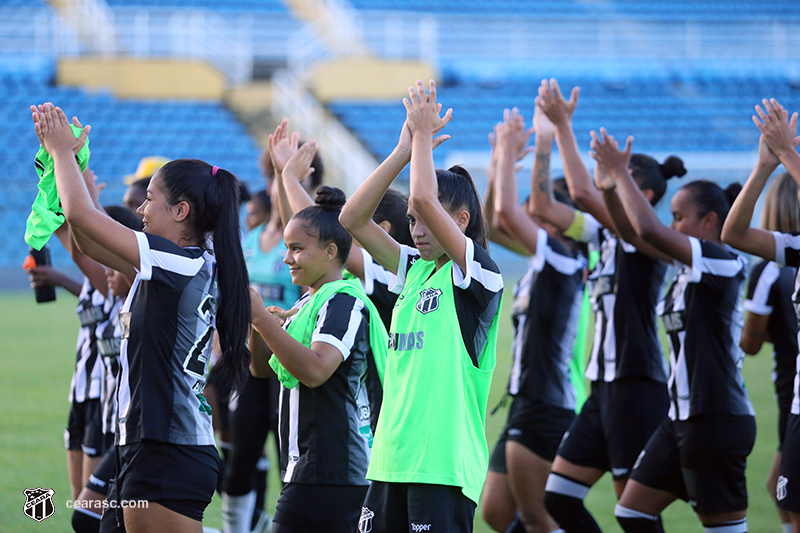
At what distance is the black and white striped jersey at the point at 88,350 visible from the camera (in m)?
4.73

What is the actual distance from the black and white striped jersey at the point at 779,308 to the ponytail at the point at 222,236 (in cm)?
289

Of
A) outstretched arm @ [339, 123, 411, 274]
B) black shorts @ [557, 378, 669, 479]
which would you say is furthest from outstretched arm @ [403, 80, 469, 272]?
black shorts @ [557, 378, 669, 479]

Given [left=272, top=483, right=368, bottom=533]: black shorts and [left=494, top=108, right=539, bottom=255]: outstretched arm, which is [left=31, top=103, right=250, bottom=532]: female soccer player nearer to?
[left=272, top=483, right=368, bottom=533]: black shorts

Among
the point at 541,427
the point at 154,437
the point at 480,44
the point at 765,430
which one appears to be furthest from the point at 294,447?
the point at 480,44

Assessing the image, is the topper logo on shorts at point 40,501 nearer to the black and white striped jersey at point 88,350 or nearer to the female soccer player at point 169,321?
the black and white striped jersey at point 88,350

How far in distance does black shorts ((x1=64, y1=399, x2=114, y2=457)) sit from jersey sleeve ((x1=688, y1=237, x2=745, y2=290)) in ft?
9.37

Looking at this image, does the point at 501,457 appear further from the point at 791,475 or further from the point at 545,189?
the point at 791,475

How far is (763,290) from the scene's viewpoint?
491cm

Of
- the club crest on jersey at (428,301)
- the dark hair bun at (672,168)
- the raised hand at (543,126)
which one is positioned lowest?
the club crest on jersey at (428,301)

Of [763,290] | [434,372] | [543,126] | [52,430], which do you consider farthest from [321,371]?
[52,430]

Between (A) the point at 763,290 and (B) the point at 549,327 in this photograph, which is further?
(B) the point at 549,327

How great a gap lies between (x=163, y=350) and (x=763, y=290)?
3.26 m

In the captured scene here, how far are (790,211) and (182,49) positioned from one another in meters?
22.7

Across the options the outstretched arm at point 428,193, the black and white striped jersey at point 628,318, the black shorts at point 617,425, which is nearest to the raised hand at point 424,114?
the outstretched arm at point 428,193
